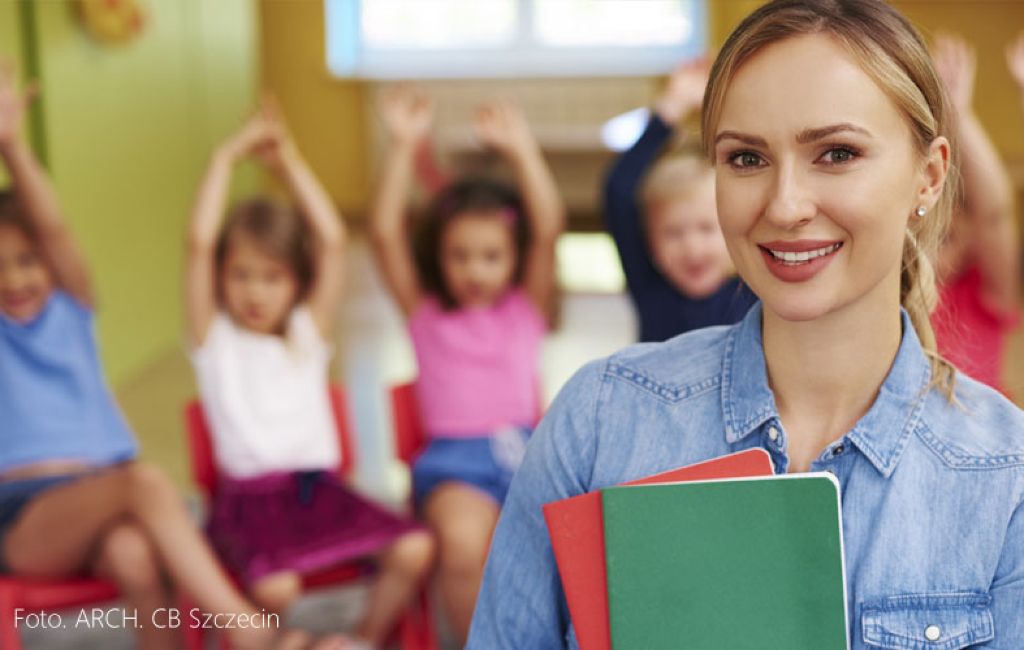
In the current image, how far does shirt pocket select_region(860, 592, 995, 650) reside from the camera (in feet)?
2.87

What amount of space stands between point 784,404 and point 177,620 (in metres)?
1.49

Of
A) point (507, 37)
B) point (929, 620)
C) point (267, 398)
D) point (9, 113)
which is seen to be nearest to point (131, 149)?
point (9, 113)

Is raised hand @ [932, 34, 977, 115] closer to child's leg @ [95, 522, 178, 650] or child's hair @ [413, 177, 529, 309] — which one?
child's hair @ [413, 177, 529, 309]

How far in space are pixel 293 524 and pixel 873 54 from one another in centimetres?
161

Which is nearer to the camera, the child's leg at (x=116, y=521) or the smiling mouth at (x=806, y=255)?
the smiling mouth at (x=806, y=255)

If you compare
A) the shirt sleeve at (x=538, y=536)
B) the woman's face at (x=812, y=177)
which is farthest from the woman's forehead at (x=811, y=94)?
the shirt sleeve at (x=538, y=536)

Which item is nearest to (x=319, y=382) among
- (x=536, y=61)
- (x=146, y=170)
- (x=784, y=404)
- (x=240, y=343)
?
(x=240, y=343)

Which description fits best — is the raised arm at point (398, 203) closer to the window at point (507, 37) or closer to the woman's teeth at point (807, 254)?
the woman's teeth at point (807, 254)

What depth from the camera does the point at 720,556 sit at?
0.82 metres

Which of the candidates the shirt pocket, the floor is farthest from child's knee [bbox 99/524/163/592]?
the shirt pocket

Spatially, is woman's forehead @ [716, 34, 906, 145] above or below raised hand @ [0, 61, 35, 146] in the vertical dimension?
below

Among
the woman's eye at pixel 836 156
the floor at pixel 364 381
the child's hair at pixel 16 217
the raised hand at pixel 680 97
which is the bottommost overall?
the floor at pixel 364 381

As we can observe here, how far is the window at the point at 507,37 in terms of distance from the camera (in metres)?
8.82

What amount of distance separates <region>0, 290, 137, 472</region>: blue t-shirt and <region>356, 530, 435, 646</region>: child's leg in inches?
24.7
